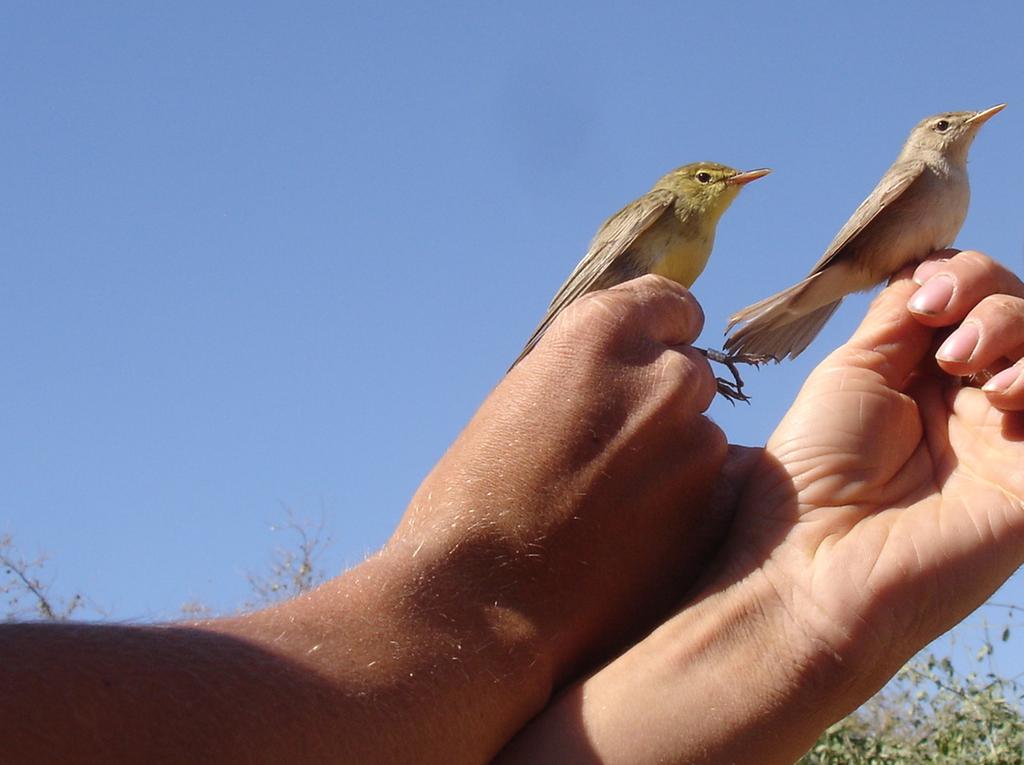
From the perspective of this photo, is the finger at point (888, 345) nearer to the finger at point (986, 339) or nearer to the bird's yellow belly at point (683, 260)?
the finger at point (986, 339)

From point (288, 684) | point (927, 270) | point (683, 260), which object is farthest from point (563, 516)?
point (683, 260)

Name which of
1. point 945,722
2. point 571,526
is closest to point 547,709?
point 571,526

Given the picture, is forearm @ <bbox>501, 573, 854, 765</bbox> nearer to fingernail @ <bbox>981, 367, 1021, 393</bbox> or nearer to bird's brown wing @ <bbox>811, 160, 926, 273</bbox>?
fingernail @ <bbox>981, 367, 1021, 393</bbox>

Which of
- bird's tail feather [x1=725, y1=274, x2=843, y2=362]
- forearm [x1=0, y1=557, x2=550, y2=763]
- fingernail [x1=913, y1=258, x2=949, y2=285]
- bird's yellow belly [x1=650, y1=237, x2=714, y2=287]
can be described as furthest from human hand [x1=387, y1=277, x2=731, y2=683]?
bird's yellow belly [x1=650, y1=237, x2=714, y2=287]

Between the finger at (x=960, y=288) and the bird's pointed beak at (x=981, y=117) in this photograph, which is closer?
the finger at (x=960, y=288)

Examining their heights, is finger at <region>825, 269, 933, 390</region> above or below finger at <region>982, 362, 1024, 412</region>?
above

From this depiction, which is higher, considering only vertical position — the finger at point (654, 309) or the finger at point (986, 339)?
the finger at point (654, 309)

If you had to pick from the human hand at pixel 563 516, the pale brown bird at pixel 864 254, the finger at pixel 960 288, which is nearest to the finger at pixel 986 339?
the finger at pixel 960 288
